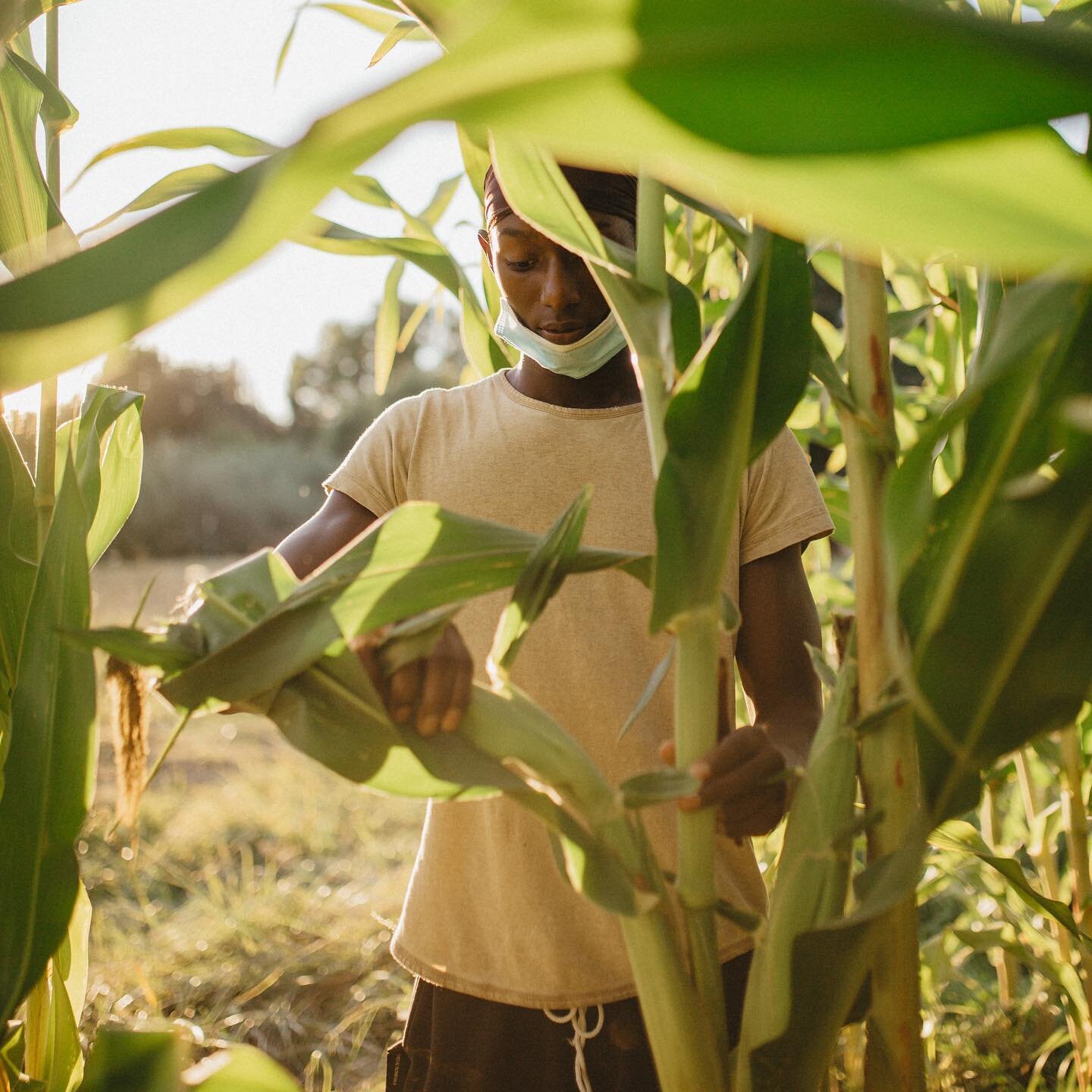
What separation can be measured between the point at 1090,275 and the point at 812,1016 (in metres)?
0.22

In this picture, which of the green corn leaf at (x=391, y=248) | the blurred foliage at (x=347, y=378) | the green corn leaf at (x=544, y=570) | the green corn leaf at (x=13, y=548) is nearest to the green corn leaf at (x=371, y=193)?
the green corn leaf at (x=391, y=248)

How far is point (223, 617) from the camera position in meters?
0.28

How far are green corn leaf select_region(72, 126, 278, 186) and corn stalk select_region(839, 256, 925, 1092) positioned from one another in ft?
1.22

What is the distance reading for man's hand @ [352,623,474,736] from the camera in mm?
270

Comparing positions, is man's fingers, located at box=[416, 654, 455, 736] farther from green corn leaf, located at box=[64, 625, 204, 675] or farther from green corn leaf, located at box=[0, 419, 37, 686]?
green corn leaf, located at box=[0, 419, 37, 686]

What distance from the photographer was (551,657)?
2.07 feet

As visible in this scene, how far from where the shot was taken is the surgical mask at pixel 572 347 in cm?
61

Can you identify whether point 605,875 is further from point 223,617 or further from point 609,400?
point 609,400

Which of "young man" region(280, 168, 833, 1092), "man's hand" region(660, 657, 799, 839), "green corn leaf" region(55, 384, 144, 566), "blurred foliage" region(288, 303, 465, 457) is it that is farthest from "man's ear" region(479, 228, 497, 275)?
"blurred foliage" region(288, 303, 465, 457)

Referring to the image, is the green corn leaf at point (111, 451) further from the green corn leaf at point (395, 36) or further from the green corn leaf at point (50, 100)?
the green corn leaf at point (395, 36)

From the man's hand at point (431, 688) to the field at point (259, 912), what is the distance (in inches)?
17.9

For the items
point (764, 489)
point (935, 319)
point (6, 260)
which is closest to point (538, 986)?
point (764, 489)

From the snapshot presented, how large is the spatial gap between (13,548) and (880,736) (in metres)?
0.38

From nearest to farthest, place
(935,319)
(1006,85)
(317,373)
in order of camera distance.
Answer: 1. (1006,85)
2. (935,319)
3. (317,373)
